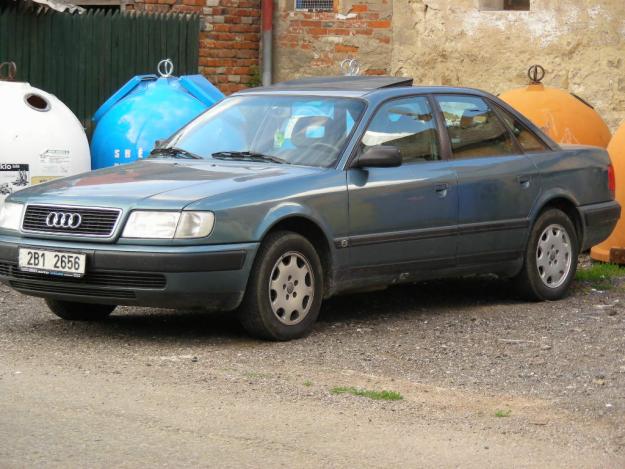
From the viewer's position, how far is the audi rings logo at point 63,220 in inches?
308

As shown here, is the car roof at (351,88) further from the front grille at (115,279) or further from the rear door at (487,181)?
the front grille at (115,279)

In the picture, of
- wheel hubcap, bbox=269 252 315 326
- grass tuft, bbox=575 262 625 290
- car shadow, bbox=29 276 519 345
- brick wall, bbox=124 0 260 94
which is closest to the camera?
wheel hubcap, bbox=269 252 315 326

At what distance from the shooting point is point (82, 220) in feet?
25.6

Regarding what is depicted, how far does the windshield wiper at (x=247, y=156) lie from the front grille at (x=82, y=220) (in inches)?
48.3

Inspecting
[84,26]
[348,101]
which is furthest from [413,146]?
[84,26]

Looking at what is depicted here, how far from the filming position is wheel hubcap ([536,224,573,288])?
9859 millimetres

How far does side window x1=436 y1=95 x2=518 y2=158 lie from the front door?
190 millimetres

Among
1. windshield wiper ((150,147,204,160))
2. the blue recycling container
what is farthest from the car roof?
the blue recycling container

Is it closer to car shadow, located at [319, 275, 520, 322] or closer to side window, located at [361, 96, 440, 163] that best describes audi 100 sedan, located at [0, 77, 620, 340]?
side window, located at [361, 96, 440, 163]

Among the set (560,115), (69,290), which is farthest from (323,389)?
(560,115)

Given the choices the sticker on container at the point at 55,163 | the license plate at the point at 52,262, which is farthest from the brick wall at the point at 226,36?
the license plate at the point at 52,262

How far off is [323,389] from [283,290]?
4.30ft

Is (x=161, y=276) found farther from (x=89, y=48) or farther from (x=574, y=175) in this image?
(x=89, y=48)

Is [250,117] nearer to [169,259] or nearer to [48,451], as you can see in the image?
[169,259]
